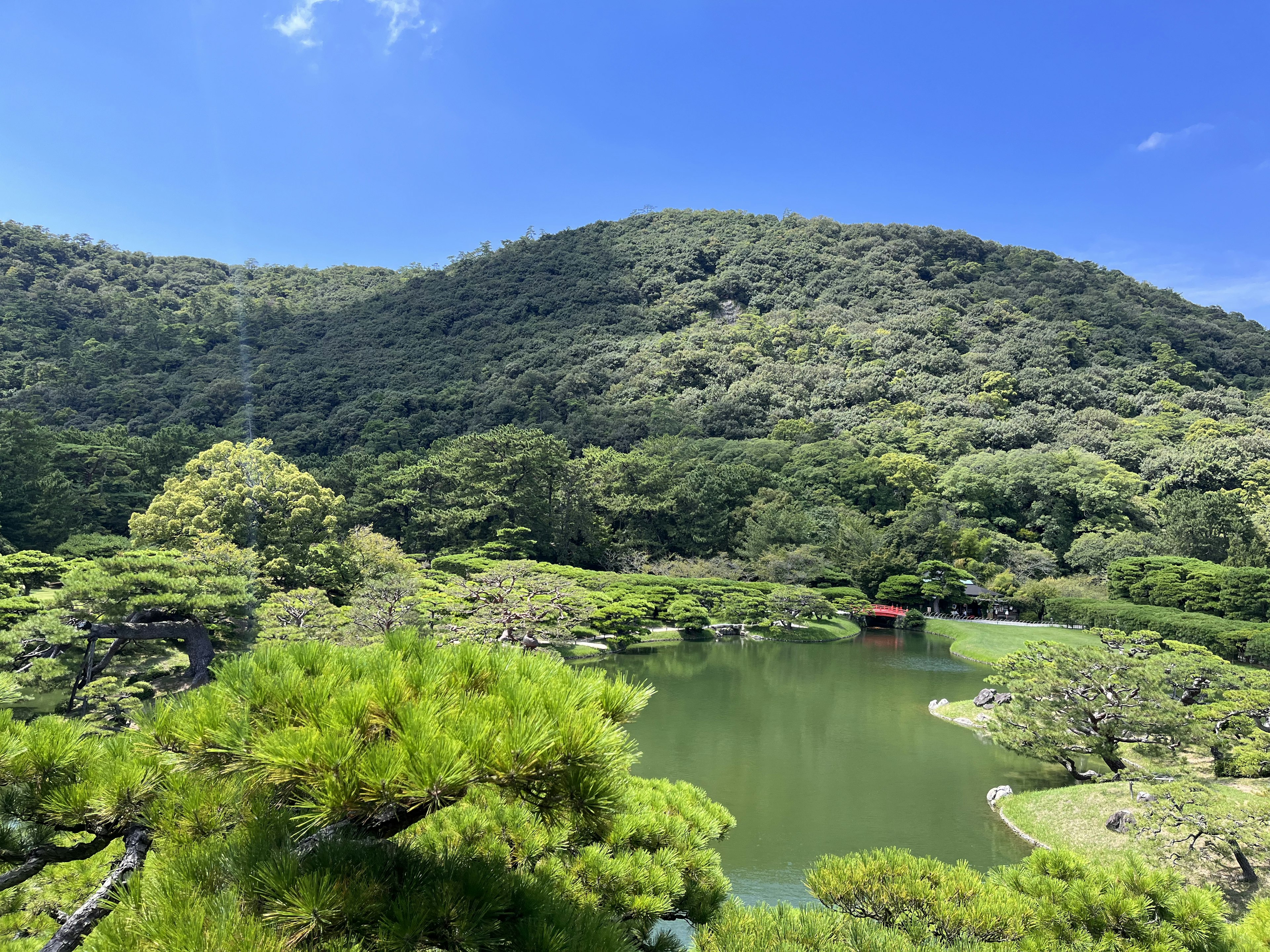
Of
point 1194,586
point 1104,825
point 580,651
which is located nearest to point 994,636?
point 1194,586

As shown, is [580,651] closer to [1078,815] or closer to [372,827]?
[1078,815]

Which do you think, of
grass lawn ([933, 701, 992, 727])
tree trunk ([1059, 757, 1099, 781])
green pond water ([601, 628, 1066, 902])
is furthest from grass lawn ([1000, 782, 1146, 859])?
grass lawn ([933, 701, 992, 727])

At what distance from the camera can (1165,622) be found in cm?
1922

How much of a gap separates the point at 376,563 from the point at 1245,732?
21.0 metres

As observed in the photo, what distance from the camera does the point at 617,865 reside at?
3117 mm

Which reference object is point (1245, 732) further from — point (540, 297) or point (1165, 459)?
point (540, 297)

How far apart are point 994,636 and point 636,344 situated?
4423cm

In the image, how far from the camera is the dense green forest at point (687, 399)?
3030 cm

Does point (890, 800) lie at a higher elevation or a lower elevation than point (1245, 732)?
lower

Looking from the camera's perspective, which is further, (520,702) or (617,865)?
(617,865)

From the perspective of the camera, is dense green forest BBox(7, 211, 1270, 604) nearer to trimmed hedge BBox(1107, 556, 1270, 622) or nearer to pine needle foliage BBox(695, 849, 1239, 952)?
trimmed hedge BBox(1107, 556, 1270, 622)

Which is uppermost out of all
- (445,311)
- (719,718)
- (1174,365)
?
(445,311)

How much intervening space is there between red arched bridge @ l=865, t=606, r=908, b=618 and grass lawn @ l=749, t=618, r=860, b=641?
6.84ft

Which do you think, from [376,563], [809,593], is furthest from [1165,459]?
[376,563]
